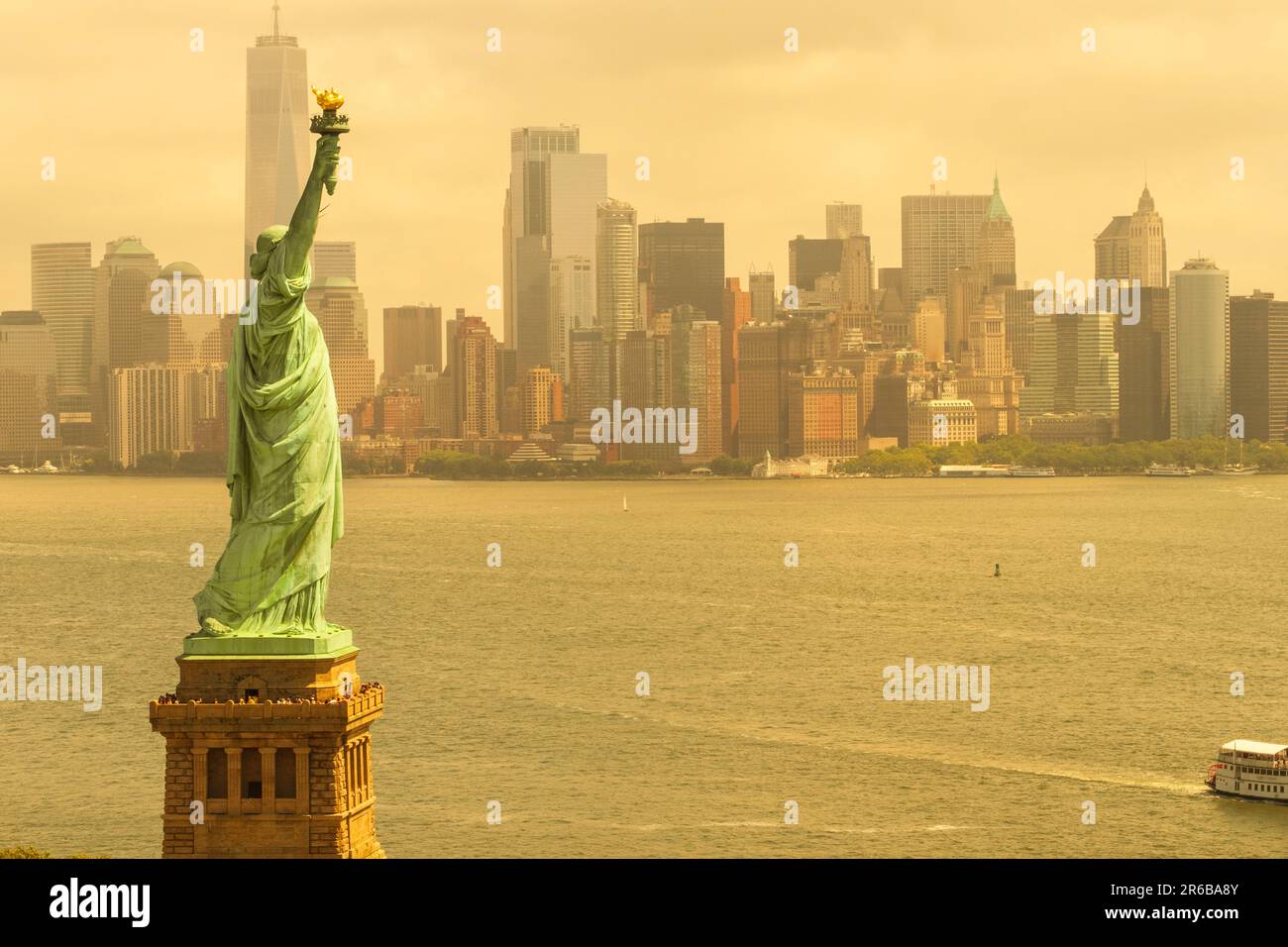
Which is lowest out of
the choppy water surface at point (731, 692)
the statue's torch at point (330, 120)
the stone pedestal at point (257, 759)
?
the choppy water surface at point (731, 692)

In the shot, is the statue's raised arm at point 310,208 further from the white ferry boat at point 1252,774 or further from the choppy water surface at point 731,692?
the white ferry boat at point 1252,774

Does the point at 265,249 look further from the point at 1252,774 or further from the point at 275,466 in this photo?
the point at 1252,774

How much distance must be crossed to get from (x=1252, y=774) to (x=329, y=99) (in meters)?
37.5

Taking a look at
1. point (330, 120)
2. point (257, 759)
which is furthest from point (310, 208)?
point (257, 759)

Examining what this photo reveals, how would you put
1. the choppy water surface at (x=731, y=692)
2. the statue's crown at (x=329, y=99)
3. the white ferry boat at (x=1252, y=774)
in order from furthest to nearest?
1. the white ferry boat at (x=1252, y=774)
2. the choppy water surface at (x=731, y=692)
3. the statue's crown at (x=329, y=99)

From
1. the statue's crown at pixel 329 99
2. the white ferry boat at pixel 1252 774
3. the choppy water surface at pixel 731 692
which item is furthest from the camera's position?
the white ferry boat at pixel 1252 774

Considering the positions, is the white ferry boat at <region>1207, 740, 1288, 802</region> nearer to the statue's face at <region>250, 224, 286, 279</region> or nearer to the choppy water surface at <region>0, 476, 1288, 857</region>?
the choppy water surface at <region>0, 476, 1288, 857</region>

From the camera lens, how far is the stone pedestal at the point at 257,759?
827 inches

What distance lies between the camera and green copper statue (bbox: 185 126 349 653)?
2141 centimetres

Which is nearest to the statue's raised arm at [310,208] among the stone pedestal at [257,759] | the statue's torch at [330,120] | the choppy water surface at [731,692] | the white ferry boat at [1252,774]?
the statue's torch at [330,120]

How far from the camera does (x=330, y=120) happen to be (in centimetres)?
2092

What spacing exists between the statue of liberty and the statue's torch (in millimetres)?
694
